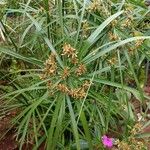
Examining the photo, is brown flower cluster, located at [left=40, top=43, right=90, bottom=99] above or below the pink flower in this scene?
above

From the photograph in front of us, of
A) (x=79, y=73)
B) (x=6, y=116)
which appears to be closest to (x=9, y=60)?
(x=6, y=116)

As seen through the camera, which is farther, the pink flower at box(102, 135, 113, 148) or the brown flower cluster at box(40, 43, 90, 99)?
the pink flower at box(102, 135, 113, 148)

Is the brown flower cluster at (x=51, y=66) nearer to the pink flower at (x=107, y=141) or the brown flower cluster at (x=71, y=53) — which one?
the brown flower cluster at (x=71, y=53)

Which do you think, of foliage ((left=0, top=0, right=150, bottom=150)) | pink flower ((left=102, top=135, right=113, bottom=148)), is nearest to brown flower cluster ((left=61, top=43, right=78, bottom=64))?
foliage ((left=0, top=0, right=150, bottom=150))

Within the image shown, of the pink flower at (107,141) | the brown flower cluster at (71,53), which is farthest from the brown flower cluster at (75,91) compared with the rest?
the pink flower at (107,141)

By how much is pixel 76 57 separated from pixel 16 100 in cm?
80

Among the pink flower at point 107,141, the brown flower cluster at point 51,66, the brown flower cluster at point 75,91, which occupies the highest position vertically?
the brown flower cluster at point 51,66

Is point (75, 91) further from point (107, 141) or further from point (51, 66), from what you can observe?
point (107, 141)

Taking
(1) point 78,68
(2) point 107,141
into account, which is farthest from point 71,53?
(2) point 107,141

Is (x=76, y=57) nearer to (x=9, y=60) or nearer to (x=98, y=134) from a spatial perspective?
(x=98, y=134)

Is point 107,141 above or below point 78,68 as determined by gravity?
below

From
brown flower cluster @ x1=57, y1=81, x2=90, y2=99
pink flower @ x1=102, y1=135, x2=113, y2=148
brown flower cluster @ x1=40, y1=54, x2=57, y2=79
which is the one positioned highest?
brown flower cluster @ x1=40, y1=54, x2=57, y2=79

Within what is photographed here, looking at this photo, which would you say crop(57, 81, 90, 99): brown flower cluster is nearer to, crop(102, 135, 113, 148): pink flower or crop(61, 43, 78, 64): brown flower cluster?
crop(61, 43, 78, 64): brown flower cluster

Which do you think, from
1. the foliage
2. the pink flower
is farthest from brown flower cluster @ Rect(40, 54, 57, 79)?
the pink flower
